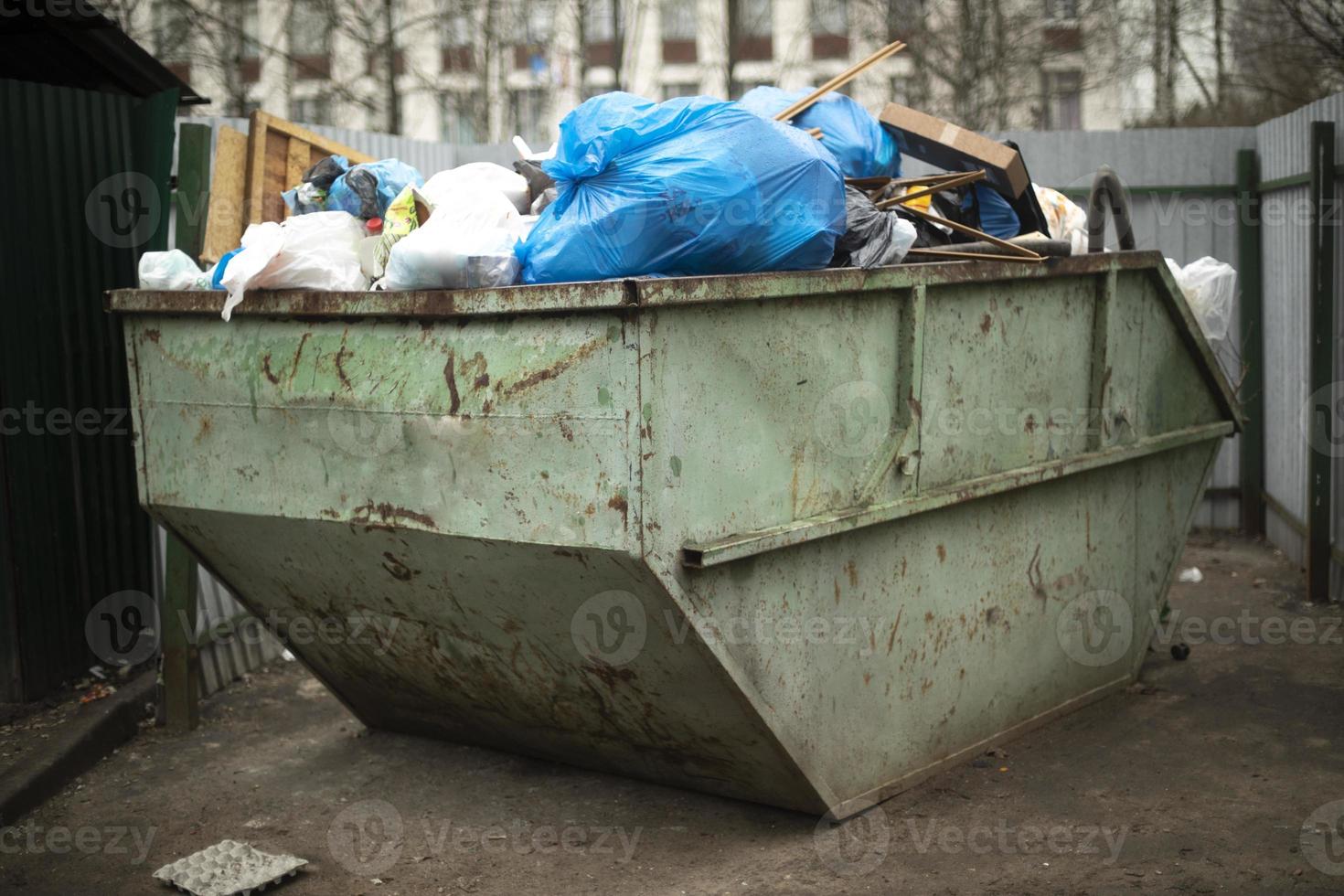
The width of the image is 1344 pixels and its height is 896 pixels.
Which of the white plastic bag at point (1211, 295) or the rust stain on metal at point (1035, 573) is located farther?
the white plastic bag at point (1211, 295)

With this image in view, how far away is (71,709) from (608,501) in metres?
2.80

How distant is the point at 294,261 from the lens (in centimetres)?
333

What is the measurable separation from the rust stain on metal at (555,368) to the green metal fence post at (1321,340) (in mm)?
4330

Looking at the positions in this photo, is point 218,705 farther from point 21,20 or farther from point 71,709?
point 21,20

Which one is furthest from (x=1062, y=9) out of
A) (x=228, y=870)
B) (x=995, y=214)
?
(x=228, y=870)

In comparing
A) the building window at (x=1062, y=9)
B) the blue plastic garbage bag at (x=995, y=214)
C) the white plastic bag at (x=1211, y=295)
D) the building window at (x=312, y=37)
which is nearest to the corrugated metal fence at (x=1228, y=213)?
the white plastic bag at (x=1211, y=295)

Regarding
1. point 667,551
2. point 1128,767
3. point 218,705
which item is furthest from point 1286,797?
point 218,705

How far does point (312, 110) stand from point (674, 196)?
21.8 m

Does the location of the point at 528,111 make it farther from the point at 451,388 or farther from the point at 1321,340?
the point at 451,388

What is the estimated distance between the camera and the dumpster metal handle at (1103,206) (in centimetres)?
429

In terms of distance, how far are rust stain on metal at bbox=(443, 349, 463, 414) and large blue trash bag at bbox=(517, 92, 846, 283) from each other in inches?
11.1

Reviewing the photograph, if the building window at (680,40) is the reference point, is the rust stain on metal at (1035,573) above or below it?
below

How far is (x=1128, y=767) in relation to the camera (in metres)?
3.98

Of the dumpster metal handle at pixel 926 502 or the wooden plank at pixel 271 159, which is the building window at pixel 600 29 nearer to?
the wooden plank at pixel 271 159
